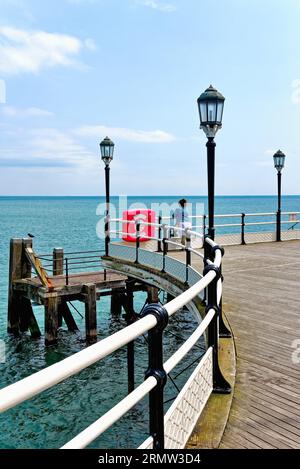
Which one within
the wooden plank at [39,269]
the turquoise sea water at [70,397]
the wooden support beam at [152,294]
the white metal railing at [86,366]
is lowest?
the turquoise sea water at [70,397]

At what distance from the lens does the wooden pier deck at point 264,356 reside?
335 centimetres

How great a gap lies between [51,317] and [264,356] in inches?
401

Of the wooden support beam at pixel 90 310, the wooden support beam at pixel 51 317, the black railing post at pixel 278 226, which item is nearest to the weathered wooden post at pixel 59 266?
the wooden support beam at pixel 51 317

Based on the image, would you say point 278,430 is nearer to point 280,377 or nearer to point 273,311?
point 280,377

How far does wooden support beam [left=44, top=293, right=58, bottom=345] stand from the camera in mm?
13945

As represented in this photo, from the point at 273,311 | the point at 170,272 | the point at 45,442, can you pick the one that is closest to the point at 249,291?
the point at 273,311

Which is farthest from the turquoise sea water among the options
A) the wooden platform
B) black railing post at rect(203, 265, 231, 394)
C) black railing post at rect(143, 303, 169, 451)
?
black railing post at rect(143, 303, 169, 451)

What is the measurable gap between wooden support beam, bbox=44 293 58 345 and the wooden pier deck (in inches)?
243

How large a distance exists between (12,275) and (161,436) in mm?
14226

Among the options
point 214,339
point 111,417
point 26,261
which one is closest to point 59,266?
point 26,261

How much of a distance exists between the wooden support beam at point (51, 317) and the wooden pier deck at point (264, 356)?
243 inches

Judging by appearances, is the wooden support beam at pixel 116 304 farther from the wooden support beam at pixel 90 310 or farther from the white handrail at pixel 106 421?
the white handrail at pixel 106 421

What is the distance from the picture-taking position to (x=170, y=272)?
31.6 ft

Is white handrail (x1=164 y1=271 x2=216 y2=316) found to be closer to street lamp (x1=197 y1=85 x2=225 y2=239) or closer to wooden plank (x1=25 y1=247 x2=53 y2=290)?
street lamp (x1=197 y1=85 x2=225 y2=239)
